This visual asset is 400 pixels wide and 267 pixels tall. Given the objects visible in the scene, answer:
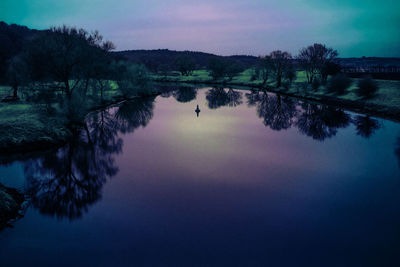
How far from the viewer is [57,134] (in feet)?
82.2

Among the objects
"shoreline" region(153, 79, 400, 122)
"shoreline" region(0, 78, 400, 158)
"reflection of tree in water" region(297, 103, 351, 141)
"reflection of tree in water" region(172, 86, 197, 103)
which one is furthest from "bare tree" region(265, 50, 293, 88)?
"reflection of tree in water" region(297, 103, 351, 141)

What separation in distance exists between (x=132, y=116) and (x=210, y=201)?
2936 cm

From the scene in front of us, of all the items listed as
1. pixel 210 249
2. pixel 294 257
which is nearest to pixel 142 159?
pixel 210 249

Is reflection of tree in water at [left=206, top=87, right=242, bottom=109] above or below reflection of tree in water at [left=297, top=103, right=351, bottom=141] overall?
above

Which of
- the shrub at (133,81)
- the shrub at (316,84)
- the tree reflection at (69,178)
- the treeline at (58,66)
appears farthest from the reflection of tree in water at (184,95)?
the tree reflection at (69,178)

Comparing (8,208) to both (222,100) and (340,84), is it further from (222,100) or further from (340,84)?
(340,84)

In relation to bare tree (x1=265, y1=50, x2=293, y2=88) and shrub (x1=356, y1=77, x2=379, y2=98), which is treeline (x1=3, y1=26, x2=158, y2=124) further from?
bare tree (x1=265, y1=50, x2=293, y2=88)

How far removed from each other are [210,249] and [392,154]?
67.8ft

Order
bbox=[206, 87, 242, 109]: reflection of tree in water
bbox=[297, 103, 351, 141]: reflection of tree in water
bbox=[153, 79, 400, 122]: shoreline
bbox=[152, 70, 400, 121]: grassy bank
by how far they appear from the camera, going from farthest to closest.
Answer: bbox=[206, 87, 242, 109]: reflection of tree in water, bbox=[152, 70, 400, 121]: grassy bank, bbox=[153, 79, 400, 122]: shoreline, bbox=[297, 103, 351, 141]: reflection of tree in water

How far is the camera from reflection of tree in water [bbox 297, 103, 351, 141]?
2964 cm

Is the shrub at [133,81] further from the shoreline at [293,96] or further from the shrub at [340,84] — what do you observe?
the shrub at [340,84]

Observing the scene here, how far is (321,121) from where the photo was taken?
35844 millimetres

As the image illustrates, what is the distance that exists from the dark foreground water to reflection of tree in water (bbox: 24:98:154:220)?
0.27ft

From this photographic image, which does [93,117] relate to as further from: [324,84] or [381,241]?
[324,84]
